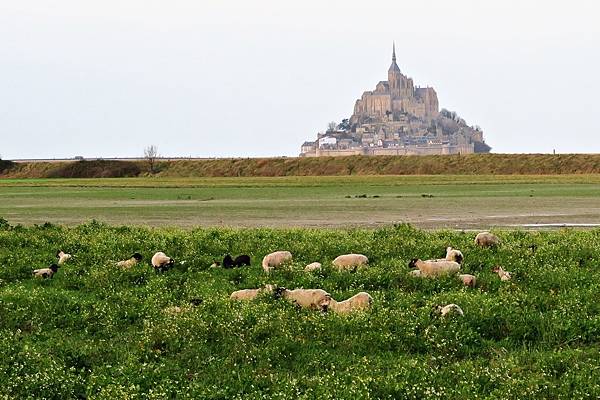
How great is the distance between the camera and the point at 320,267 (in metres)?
16.4

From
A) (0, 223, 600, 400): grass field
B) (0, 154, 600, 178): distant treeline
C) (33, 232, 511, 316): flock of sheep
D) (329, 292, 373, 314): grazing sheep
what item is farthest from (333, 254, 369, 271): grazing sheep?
(0, 154, 600, 178): distant treeline

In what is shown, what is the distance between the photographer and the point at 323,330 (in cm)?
1213

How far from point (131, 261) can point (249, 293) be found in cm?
432

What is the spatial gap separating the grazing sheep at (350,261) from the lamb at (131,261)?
4610 millimetres

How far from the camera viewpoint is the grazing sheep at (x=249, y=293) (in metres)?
14.4

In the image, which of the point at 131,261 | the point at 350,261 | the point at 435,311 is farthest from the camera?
the point at 131,261

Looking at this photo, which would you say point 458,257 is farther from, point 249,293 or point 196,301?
point 196,301

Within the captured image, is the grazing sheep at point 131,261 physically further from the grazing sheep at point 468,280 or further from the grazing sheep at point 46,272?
the grazing sheep at point 468,280

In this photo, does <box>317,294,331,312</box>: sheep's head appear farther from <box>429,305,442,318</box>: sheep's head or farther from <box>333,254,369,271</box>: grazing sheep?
<box>333,254,369,271</box>: grazing sheep

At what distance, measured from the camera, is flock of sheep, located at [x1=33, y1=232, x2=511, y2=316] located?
1337 cm

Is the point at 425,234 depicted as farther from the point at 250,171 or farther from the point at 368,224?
the point at 250,171

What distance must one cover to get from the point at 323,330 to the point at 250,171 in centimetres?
14183

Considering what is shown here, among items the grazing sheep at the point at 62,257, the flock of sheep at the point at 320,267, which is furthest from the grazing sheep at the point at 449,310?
the grazing sheep at the point at 62,257

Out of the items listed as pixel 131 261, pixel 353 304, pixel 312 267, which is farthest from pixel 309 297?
pixel 131 261
